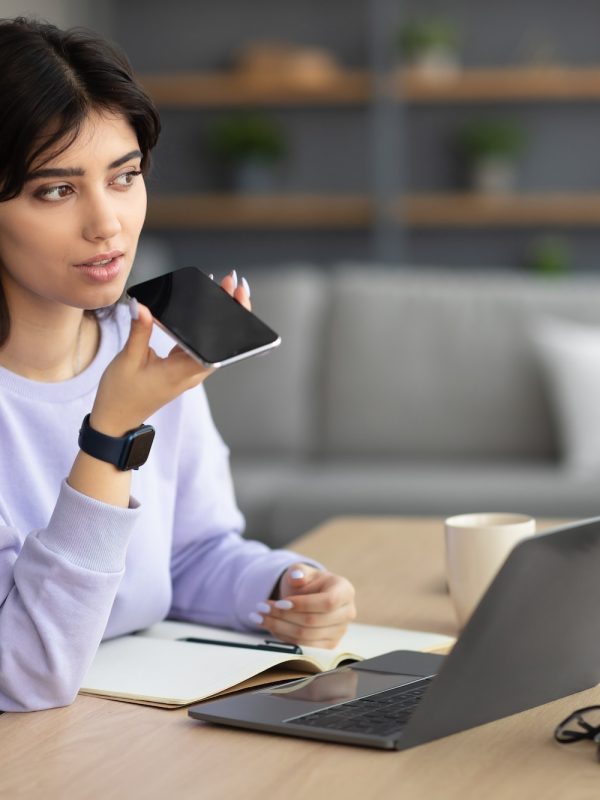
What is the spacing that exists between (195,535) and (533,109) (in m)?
4.57

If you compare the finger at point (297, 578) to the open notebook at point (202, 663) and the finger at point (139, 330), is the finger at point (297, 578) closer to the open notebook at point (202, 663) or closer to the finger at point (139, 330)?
the open notebook at point (202, 663)

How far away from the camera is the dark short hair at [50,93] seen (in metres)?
0.96

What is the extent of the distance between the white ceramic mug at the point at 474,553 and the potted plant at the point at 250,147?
4.47 metres

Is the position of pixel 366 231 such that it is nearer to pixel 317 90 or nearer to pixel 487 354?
pixel 317 90

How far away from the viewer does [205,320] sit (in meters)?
0.86

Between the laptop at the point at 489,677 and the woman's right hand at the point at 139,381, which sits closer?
the laptop at the point at 489,677

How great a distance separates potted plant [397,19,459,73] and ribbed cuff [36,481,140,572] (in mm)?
4657

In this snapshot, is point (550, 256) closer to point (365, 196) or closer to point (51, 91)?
point (365, 196)

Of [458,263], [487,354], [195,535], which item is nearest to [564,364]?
[487,354]

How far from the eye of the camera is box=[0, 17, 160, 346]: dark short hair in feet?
3.15

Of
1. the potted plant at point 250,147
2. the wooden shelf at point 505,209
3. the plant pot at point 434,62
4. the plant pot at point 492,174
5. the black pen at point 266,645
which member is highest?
the plant pot at point 434,62

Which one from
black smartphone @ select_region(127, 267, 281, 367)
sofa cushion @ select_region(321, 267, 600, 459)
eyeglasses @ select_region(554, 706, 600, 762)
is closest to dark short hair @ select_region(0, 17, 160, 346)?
black smartphone @ select_region(127, 267, 281, 367)

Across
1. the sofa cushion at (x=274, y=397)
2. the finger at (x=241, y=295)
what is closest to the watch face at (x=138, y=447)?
the finger at (x=241, y=295)

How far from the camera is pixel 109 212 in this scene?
0.97m
